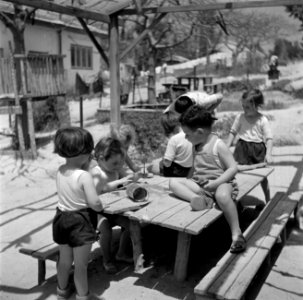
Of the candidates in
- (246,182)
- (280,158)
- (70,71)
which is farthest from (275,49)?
(246,182)

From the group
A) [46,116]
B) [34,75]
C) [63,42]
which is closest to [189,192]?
[34,75]

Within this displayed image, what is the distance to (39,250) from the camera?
126 inches

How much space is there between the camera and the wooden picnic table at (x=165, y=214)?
2857mm

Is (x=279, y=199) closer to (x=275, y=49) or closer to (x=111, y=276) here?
(x=111, y=276)

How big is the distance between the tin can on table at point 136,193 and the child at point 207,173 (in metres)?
0.23

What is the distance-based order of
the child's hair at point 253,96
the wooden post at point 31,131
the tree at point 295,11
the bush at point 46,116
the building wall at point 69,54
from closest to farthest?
the child's hair at point 253,96
the wooden post at point 31,131
the bush at point 46,116
the tree at point 295,11
the building wall at point 69,54

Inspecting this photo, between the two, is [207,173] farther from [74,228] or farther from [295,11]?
[295,11]

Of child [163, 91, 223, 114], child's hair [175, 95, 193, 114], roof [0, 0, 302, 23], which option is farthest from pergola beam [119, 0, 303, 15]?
child's hair [175, 95, 193, 114]

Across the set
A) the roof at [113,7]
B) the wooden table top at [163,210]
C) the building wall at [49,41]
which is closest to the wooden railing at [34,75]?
the roof at [113,7]

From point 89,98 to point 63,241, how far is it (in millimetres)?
16357

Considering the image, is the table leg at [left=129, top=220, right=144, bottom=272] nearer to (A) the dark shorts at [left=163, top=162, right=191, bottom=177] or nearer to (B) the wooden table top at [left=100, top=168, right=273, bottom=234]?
(B) the wooden table top at [left=100, top=168, right=273, bottom=234]

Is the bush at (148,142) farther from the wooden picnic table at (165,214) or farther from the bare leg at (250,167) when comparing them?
the wooden picnic table at (165,214)

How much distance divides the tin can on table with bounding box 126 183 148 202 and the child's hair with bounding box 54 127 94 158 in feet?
2.26

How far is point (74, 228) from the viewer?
276 centimetres
